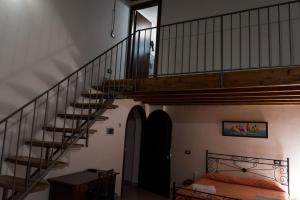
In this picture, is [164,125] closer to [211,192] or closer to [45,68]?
[211,192]

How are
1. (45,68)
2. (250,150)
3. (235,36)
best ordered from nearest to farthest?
(45,68) < (235,36) < (250,150)

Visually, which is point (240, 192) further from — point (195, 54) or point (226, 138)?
point (195, 54)

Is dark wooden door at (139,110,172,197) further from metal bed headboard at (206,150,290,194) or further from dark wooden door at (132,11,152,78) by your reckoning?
dark wooden door at (132,11,152,78)

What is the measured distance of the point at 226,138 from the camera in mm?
5449

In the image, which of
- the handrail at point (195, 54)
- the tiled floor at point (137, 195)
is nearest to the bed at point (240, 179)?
the tiled floor at point (137, 195)

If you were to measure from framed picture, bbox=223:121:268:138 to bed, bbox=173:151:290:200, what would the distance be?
1.65 feet

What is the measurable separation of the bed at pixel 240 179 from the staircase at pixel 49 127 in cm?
197

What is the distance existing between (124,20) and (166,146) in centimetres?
318

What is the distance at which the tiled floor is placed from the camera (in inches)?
200

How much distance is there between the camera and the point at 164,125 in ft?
18.4

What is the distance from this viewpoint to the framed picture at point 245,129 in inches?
199

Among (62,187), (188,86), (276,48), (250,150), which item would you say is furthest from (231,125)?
(62,187)

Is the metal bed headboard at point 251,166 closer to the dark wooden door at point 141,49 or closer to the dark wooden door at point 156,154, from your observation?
the dark wooden door at point 156,154

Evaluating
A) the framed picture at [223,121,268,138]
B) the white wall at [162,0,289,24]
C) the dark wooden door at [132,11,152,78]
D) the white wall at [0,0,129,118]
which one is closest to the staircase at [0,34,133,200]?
the white wall at [0,0,129,118]
